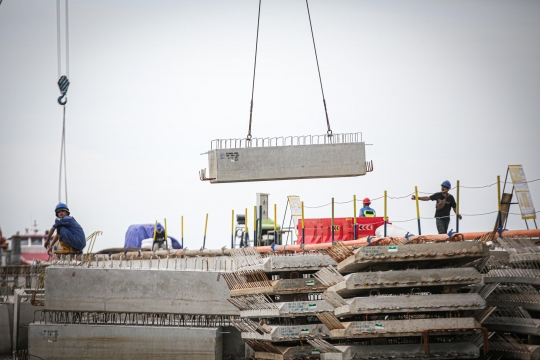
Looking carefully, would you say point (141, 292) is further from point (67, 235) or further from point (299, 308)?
point (299, 308)

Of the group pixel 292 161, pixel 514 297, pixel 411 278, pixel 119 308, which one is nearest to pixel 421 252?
pixel 411 278

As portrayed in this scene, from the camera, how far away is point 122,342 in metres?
19.1

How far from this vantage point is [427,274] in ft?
46.2

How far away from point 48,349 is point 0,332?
4.77m

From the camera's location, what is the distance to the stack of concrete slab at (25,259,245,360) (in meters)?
19.2

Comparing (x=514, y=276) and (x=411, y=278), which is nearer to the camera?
(x=411, y=278)

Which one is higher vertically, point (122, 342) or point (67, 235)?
point (67, 235)

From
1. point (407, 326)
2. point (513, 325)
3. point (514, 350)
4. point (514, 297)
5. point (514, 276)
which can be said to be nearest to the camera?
point (407, 326)

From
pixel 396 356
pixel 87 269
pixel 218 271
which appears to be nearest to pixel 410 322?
pixel 396 356

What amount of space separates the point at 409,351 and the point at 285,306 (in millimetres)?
3368

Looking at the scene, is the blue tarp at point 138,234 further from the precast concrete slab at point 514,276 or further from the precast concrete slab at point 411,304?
the precast concrete slab at point 411,304

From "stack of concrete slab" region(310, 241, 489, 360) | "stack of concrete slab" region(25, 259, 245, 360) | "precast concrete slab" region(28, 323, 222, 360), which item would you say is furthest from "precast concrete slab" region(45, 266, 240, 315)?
"stack of concrete slab" region(310, 241, 489, 360)

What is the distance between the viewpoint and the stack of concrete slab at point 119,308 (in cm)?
1925

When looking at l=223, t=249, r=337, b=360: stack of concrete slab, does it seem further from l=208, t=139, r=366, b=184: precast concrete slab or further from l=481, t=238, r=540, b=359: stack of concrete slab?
l=208, t=139, r=366, b=184: precast concrete slab
